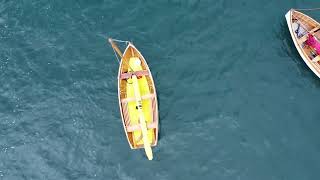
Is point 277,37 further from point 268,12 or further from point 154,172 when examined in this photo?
point 154,172

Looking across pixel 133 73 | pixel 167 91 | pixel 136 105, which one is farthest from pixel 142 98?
pixel 167 91

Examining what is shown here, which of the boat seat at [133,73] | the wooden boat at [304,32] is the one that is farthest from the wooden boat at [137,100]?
the wooden boat at [304,32]

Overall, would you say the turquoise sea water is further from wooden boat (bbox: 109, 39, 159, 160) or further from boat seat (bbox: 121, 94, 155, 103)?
boat seat (bbox: 121, 94, 155, 103)

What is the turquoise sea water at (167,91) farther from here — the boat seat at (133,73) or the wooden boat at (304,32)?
the boat seat at (133,73)

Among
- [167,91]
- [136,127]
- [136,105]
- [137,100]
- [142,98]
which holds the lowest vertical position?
[136,127]

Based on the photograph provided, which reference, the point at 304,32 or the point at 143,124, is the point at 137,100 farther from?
the point at 304,32

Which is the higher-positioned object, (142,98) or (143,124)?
Result: (142,98)

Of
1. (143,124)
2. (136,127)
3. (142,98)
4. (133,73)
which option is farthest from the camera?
(133,73)
